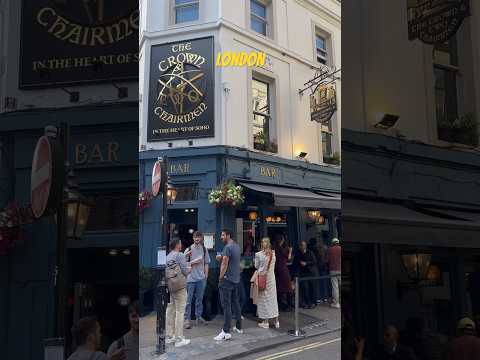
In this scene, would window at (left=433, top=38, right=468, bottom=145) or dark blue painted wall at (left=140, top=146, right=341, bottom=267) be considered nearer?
dark blue painted wall at (left=140, top=146, right=341, bottom=267)

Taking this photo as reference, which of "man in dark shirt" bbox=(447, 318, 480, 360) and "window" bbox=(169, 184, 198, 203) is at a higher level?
"window" bbox=(169, 184, 198, 203)

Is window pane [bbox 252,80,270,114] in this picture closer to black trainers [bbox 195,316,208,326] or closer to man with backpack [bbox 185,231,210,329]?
man with backpack [bbox 185,231,210,329]

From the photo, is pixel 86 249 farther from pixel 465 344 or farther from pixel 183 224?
pixel 465 344

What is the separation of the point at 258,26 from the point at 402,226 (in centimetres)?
43

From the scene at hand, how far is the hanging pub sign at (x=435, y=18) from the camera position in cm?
89

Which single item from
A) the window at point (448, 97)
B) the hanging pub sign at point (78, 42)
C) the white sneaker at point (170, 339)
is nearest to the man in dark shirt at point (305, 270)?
the white sneaker at point (170, 339)

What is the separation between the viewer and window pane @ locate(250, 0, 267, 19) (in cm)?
82

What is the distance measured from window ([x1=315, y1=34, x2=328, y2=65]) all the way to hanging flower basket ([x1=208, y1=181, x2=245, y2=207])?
1.00 feet

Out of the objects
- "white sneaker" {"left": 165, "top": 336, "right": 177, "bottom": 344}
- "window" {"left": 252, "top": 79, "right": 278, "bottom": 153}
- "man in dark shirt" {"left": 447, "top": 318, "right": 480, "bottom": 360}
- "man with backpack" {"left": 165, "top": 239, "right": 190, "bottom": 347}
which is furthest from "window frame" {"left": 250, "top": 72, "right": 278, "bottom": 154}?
"man in dark shirt" {"left": 447, "top": 318, "right": 480, "bottom": 360}

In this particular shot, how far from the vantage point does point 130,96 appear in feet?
2.74

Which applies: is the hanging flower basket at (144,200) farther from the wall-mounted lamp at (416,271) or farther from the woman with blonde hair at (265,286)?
the wall-mounted lamp at (416,271)

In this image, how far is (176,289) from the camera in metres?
0.74

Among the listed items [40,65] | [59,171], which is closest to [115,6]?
[40,65]

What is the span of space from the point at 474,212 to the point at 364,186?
228mm
